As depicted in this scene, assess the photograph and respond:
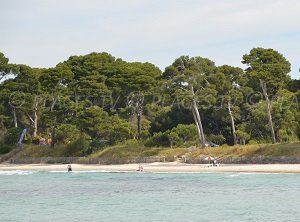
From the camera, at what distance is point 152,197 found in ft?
123

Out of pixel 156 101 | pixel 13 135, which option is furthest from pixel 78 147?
pixel 13 135

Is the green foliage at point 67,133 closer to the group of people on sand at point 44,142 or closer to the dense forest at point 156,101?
the dense forest at point 156,101

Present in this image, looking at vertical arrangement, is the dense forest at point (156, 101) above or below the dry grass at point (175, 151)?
above

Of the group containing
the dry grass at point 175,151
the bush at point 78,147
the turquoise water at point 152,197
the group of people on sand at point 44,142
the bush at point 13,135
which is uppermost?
the bush at point 13,135

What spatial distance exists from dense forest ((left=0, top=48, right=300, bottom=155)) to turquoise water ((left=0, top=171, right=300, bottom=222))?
9889 mm

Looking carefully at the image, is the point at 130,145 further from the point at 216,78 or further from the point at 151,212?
the point at 151,212

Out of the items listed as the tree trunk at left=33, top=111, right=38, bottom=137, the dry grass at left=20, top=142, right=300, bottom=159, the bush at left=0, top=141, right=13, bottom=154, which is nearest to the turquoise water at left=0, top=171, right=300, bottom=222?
the dry grass at left=20, top=142, right=300, bottom=159

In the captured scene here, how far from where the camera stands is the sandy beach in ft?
163

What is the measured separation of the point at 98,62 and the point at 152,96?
885cm

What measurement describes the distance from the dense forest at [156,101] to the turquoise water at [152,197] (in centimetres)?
989

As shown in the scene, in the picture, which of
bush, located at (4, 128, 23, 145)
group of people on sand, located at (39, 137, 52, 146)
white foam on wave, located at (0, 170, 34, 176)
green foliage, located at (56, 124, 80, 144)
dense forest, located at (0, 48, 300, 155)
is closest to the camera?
dense forest, located at (0, 48, 300, 155)

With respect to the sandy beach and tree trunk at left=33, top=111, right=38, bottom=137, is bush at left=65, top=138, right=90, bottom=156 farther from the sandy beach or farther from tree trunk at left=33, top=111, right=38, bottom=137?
tree trunk at left=33, top=111, right=38, bottom=137

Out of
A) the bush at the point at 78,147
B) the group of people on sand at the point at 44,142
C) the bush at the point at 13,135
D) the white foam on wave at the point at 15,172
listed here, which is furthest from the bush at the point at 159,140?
the bush at the point at 13,135

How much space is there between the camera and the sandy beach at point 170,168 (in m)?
49.6
